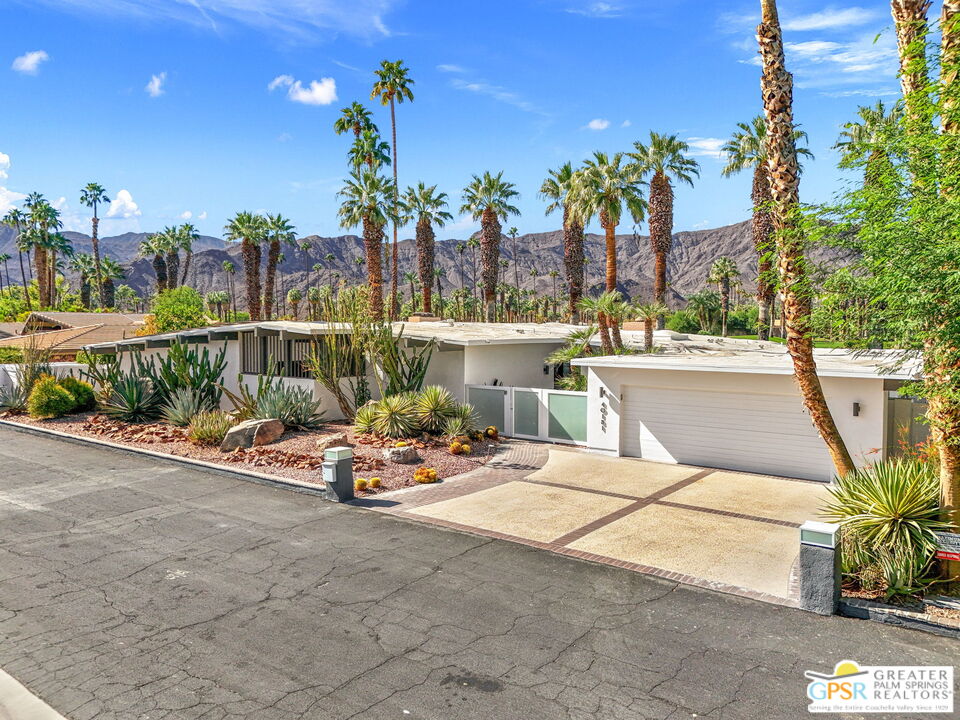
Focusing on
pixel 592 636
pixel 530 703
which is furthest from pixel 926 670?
pixel 530 703

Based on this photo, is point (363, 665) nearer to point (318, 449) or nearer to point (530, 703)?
point (530, 703)

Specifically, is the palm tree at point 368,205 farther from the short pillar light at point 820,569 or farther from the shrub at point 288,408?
the short pillar light at point 820,569

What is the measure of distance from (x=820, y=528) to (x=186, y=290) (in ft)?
174

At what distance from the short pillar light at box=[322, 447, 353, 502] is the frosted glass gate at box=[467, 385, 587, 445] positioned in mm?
7563

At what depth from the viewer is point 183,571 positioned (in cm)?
945

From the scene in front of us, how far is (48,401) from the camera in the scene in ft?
76.7

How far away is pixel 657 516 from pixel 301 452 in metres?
9.10

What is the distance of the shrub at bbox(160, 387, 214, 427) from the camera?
67.6 ft

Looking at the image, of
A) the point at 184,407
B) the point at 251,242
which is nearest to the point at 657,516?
the point at 184,407

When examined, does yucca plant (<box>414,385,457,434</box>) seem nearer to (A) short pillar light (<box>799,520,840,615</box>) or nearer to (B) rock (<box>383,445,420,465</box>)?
(B) rock (<box>383,445,420,465</box>)

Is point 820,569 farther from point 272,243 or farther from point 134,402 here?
point 272,243

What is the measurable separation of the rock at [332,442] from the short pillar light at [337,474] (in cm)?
366

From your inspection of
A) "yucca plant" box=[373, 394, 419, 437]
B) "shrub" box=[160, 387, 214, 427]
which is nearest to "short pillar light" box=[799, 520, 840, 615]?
"yucca plant" box=[373, 394, 419, 437]

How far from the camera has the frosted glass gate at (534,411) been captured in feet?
62.0
